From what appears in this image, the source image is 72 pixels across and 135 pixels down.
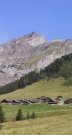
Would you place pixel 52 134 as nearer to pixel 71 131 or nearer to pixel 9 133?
pixel 71 131

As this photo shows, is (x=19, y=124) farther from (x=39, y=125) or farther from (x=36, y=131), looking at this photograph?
(x=36, y=131)

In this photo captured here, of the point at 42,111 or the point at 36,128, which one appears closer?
the point at 36,128

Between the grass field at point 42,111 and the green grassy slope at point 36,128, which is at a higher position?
the grass field at point 42,111

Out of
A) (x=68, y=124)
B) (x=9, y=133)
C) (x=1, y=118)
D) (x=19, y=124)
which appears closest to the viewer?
(x=9, y=133)

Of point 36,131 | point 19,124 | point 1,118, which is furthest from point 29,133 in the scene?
point 1,118

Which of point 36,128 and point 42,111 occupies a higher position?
point 42,111

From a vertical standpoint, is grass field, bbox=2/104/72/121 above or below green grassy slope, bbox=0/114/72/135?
above

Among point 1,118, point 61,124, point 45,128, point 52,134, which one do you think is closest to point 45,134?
point 52,134

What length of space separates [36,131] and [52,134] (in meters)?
4.19

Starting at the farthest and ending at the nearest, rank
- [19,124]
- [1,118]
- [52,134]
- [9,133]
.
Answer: [1,118], [19,124], [9,133], [52,134]

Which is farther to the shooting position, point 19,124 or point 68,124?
point 19,124

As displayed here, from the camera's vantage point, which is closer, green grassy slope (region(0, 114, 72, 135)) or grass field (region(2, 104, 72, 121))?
green grassy slope (region(0, 114, 72, 135))

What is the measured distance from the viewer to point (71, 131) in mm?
49156

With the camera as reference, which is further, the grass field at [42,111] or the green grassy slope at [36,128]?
the grass field at [42,111]
